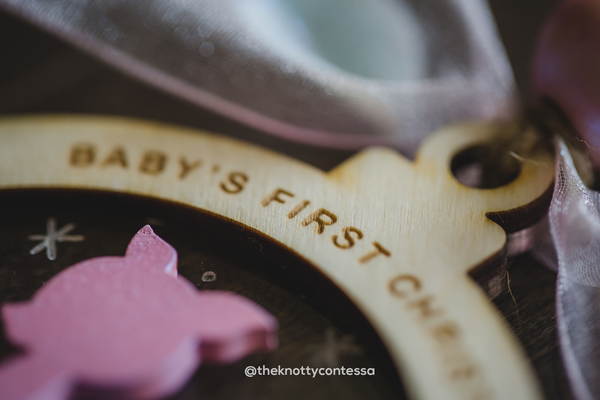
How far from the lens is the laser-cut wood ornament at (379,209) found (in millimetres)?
264

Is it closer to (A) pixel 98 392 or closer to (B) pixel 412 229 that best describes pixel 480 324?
(B) pixel 412 229

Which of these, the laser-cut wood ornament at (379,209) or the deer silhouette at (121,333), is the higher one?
the laser-cut wood ornament at (379,209)

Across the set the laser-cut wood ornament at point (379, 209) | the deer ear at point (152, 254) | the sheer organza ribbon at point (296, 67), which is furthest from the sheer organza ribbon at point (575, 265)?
the deer ear at point (152, 254)

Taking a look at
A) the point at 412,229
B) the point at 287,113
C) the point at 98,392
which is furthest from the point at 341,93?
the point at 98,392

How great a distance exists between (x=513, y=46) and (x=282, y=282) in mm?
392

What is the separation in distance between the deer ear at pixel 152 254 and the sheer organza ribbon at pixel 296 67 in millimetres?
178

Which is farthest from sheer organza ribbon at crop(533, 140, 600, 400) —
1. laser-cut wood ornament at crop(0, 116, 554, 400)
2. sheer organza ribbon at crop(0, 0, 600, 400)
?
sheer organza ribbon at crop(0, 0, 600, 400)

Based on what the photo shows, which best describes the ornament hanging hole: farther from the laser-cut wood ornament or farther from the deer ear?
the deer ear

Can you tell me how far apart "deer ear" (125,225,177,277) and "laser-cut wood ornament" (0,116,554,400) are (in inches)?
1.8

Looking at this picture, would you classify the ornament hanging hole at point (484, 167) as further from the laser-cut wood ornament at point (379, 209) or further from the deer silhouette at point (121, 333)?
the deer silhouette at point (121, 333)

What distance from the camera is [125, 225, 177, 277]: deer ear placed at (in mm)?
312

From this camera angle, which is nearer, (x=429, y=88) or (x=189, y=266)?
(x=189, y=266)

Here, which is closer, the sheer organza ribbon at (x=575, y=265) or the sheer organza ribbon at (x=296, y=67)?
the sheer organza ribbon at (x=575, y=265)

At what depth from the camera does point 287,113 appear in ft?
1.50
